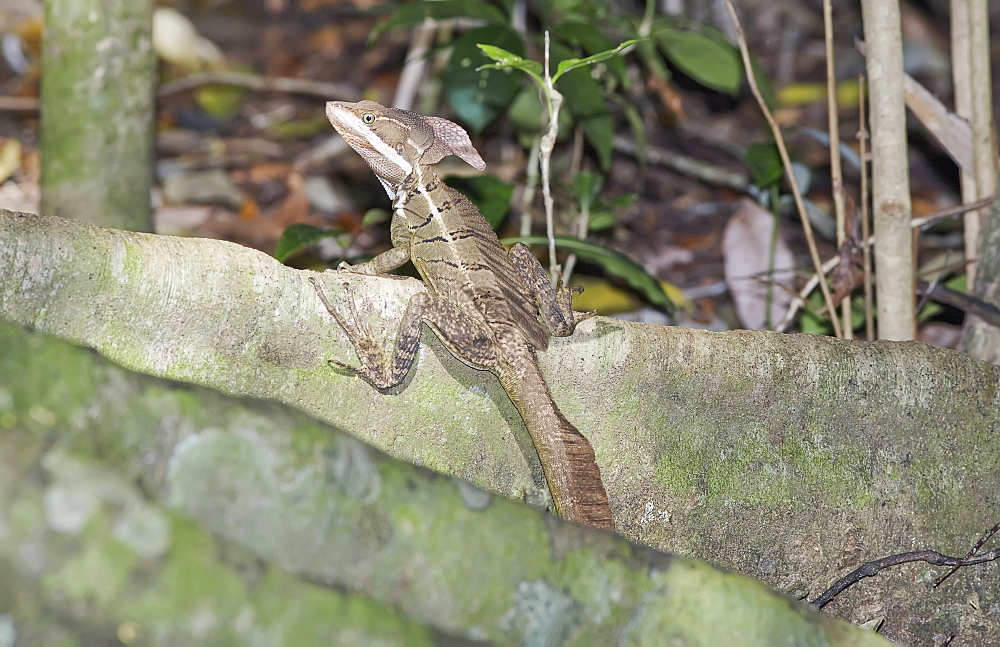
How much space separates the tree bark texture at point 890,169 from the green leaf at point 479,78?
1424mm

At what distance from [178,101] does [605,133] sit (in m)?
4.70

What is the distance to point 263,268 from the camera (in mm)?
2641

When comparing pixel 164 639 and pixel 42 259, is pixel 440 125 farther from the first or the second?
pixel 164 639

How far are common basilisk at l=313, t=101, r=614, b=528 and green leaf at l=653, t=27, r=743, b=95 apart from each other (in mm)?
1560

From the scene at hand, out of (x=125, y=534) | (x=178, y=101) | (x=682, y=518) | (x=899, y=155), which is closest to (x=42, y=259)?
(x=125, y=534)

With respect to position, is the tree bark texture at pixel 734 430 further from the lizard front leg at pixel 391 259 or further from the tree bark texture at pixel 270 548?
the tree bark texture at pixel 270 548

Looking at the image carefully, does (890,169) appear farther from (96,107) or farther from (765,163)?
(96,107)

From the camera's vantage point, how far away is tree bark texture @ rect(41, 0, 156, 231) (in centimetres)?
383

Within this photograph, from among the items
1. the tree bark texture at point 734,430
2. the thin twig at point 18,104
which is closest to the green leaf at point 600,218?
the tree bark texture at point 734,430

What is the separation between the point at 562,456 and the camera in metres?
2.70

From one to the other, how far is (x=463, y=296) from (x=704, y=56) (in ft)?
7.08

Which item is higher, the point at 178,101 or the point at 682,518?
the point at 682,518

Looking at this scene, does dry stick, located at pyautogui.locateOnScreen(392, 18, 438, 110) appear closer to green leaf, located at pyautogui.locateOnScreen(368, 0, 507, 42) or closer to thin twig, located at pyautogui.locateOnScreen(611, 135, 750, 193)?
thin twig, located at pyautogui.locateOnScreen(611, 135, 750, 193)

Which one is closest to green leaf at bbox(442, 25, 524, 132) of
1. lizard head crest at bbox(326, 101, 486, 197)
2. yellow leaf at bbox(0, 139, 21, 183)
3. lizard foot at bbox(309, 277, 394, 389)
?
lizard head crest at bbox(326, 101, 486, 197)
